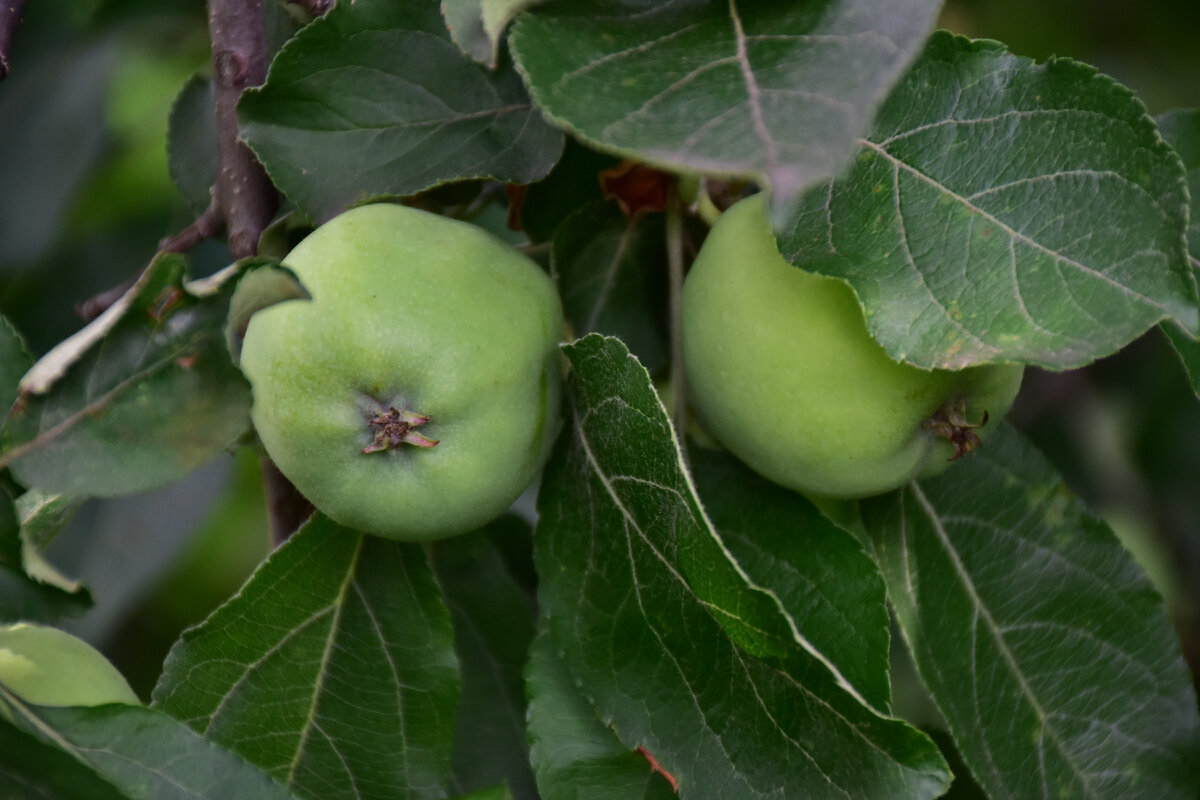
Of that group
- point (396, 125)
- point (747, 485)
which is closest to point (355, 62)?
point (396, 125)

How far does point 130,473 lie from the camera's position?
24.9 inches

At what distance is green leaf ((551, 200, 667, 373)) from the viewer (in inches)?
33.4

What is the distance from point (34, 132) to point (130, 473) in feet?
2.93

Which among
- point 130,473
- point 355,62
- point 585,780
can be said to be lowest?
point 585,780

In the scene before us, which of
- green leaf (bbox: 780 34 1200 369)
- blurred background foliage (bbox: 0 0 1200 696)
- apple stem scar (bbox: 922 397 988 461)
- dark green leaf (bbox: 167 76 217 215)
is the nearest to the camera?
green leaf (bbox: 780 34 1200 369)

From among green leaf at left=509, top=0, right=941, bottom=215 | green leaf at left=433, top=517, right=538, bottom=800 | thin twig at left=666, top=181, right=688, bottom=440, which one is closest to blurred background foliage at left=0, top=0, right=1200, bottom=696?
green leaf at left=433, top=517, right=538, bottom=800

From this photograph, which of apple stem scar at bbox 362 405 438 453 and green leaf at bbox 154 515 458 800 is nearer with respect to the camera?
apple stem scar at bbox 362 405 438 453

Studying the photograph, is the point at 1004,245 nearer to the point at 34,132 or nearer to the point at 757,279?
the point at 757,279

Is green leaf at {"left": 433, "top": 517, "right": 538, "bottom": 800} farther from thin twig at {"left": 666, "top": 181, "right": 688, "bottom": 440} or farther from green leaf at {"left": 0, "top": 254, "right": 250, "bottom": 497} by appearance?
green leaf at {"left": 0, "top": 254, "right": 250, "bottom": 497}

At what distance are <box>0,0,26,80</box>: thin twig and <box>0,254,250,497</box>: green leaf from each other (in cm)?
21

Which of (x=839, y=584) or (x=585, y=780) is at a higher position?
(x=839, y=584)

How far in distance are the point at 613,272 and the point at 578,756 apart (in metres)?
0.33

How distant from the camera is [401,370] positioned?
0.68m

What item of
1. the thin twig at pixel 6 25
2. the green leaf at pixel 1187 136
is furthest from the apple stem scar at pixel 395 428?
the green leaf at pixel 1187 136
